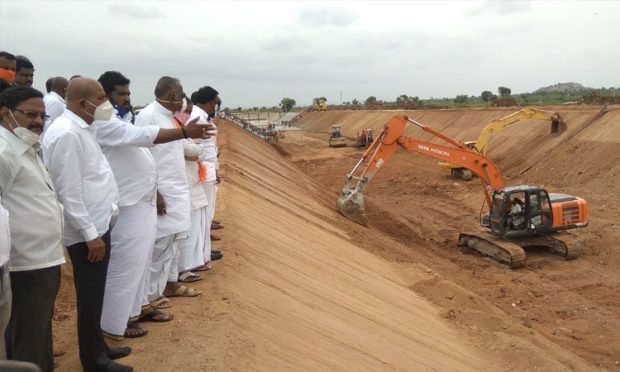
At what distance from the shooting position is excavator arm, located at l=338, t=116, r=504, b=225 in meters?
12.5

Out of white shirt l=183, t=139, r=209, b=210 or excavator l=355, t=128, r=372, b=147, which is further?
excavator l=355, t=128, r=372, b=147

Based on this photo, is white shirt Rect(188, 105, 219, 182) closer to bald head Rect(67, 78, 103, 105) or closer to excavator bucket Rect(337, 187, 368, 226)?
bald head Rect(67, 78, 103, 105)

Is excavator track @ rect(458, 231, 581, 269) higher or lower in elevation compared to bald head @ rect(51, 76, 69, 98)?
lower

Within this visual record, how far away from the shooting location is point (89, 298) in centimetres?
331

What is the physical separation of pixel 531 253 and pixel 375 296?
6.69 metres

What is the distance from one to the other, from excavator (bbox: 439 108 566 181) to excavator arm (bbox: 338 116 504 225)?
4180 mm

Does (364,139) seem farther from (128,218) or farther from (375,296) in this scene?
(128,218)

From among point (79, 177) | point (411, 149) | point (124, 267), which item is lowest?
point (124, 267)

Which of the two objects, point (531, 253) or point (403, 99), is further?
point (403, 99)

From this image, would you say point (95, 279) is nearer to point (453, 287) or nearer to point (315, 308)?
point (315, 308)

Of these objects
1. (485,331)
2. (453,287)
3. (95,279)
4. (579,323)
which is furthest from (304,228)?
(95,279)

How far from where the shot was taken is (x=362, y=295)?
6.61 m

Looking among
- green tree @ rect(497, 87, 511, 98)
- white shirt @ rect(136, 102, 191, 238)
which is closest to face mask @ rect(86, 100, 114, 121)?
white shirt @ rect(136, 102, 191, 238)

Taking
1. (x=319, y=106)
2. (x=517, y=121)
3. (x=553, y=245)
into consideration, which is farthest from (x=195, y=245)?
(x=319, y=106)
